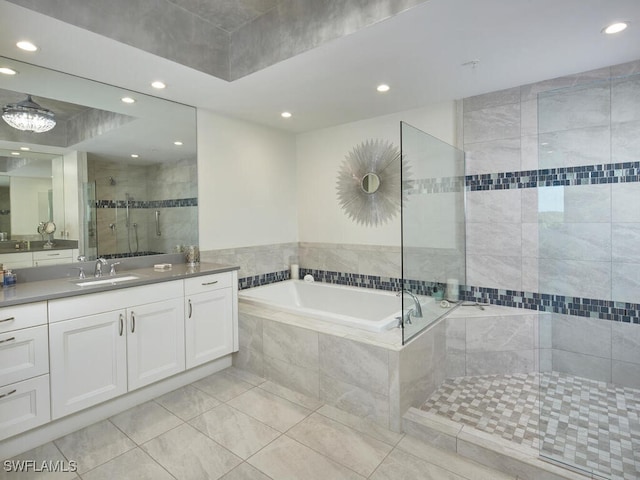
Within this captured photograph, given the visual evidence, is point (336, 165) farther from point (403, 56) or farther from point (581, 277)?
point (581, 277)

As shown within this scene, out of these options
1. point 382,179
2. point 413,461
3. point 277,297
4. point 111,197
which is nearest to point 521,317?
point 413,461

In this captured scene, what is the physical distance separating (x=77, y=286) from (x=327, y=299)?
233cm

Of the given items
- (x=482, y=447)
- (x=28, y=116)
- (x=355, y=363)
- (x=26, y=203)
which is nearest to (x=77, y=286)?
(x=26, y=203)

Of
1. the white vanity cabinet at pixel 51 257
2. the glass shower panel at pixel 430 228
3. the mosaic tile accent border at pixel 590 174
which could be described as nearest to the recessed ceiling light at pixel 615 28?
the mosaic tile accent border at pixel 590 174

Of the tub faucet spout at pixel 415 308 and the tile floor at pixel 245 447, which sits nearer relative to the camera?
the tile floor at pixel 245 447

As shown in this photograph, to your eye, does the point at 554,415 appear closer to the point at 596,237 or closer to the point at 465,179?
the point at 596,237

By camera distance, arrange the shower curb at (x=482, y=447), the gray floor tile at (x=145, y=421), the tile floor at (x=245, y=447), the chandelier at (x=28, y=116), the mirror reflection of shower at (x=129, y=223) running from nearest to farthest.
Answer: the shower curb at (x=482, y=447)
the tile floor at (x=245, y=447)
the gray floor tile at (x=145, y=421)
the chandelier at (x=28, y=116)
the mirror reflection of shower at (x=129, y=223)

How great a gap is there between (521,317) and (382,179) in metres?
1.79

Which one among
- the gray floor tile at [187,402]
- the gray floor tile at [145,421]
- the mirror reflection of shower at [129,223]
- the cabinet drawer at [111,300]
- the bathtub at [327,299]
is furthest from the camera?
the bathtub at [327,299]

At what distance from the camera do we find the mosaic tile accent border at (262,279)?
3703 millimetres

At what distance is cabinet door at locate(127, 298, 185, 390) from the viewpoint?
235 centimetres

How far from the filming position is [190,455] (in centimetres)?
195

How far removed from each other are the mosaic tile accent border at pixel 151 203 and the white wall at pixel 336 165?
4.80 ft

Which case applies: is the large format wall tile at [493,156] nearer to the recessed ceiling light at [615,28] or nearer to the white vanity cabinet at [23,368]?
the recessed ceiling light at [615,28]
